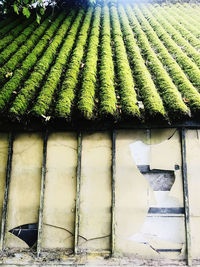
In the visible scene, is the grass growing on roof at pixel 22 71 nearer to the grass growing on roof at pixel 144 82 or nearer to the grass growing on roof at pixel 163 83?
the grass growing on roof at pixel 144 82

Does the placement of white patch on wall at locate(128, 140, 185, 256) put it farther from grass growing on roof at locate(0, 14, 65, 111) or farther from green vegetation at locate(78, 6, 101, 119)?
grass growing on roof at locate(0, 14, 65, 111)

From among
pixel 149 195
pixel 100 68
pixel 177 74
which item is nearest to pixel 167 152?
pixel 149 195

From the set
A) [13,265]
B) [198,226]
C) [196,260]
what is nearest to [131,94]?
[198,226]

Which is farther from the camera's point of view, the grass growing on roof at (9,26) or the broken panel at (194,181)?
the grass growing on roof at (9,26)

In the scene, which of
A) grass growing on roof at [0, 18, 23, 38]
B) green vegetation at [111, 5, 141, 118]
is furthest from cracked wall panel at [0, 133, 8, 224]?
grass growing on roof at [0, 18, 23, 38]

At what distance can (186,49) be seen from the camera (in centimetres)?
542

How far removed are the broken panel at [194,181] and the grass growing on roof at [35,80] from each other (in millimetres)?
2611

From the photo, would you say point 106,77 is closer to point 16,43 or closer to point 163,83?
point 163,83

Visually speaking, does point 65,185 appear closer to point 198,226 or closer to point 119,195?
point 119,195

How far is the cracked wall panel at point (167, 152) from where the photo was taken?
3.52 meters

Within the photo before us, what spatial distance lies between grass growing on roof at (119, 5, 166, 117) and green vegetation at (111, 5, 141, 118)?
0.47 feet

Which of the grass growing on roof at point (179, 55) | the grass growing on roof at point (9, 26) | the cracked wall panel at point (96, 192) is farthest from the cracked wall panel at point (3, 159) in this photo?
the grass growing on roof at point (9, 26)

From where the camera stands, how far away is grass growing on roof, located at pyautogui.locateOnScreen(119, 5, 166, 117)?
338cm

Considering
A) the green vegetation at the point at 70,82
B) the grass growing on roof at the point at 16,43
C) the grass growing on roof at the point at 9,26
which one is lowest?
the green vegetation at the point at 70,82
